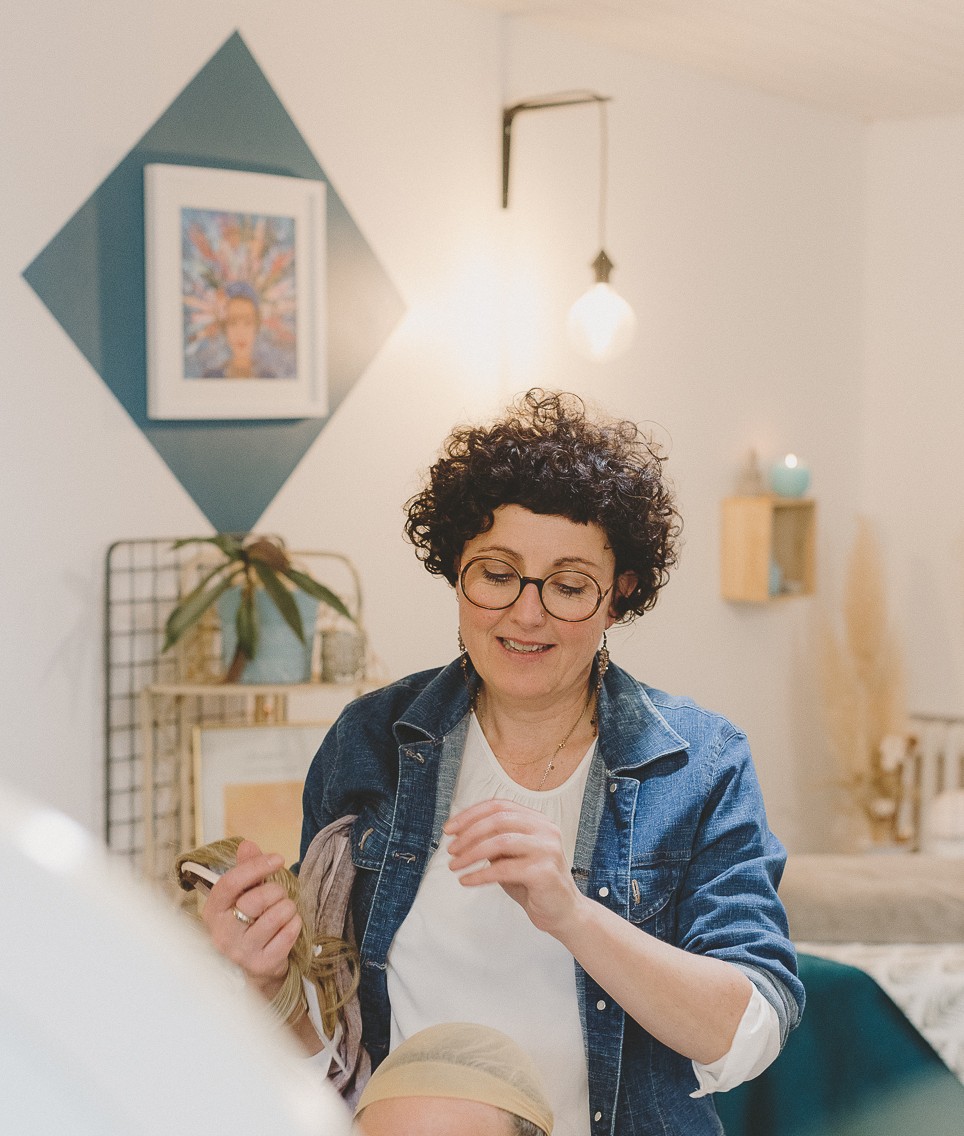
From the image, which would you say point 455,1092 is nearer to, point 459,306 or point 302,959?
point 302,959

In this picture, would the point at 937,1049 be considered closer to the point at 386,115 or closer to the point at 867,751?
the point at 386,115

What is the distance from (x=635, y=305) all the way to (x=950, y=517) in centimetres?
159

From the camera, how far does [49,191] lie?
2689 millimetres

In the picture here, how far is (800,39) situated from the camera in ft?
12.5

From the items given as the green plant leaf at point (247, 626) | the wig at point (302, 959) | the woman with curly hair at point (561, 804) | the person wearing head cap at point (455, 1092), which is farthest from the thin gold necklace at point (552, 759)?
the green plant leaf at point (247, 626)

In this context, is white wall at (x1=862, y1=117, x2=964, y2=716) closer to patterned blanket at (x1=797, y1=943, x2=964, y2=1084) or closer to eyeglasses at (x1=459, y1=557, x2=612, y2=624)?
patterned blanket at (x1=797, y1=943, x2=964, y2=1084)

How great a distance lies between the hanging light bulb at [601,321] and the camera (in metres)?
3.49

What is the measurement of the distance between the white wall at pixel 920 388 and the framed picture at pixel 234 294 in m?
2.56

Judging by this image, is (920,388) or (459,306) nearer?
(459,306)

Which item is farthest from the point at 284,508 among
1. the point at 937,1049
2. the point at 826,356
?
the point at 826,356

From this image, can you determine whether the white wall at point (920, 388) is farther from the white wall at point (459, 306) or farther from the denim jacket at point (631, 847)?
the denim jacket at point (631, 847)

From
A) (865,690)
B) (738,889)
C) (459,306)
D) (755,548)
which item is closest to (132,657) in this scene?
(459,306)

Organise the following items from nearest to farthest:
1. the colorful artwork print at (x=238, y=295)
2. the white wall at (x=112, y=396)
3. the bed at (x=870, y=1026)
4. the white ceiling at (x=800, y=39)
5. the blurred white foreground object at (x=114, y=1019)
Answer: the blurred white foreground object at (x=114, y=1019) → the bed at (x=870, y=1026) → the white wall at (x=112, y=396) → the colorful artwork print at (x=238, y=295) → the white ceiling at (x=800, y=39)

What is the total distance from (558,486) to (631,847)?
367 millimetres
